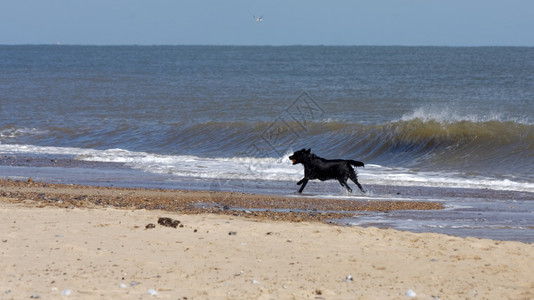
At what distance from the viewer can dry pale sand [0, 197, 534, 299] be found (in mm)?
6426

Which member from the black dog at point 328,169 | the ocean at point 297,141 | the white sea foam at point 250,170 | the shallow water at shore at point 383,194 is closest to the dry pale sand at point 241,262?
the shallow water at shore at point 383,194

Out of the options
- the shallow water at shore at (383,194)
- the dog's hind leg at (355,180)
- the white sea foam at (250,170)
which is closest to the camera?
the shallow water at shore at (383,194)

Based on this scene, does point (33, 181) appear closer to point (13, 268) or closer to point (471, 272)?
point (13, 268)

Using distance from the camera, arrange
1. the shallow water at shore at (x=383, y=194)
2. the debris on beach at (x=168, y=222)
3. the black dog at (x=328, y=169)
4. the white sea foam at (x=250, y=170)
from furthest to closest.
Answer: the white sea foam at (x=250, y=170), the black dog at (x=328, y=169), the shallow water at shore at (x=383, y=194), the debris on beach at (x=168, y=222)

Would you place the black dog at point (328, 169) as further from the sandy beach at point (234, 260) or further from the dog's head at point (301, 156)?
the sandy beach at point (234, 260)

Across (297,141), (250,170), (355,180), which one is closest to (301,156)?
(355,180)

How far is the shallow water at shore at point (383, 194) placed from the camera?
33.8 ft

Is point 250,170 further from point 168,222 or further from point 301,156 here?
point 168,222

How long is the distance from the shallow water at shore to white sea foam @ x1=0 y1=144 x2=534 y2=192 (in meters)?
0.54

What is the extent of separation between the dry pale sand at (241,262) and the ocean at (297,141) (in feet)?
6.38

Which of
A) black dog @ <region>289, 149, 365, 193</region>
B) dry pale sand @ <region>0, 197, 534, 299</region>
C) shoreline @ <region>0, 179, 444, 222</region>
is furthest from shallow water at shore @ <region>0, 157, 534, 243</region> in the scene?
dry pale sand @ <region>0, 197, 534, 299</region>

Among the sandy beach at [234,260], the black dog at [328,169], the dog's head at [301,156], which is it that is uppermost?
the dog's head at [301,156]

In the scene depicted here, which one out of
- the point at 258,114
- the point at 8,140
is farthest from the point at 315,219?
the point at 258,114

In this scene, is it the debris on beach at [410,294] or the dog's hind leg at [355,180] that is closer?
the debris on beach at [410,294]
